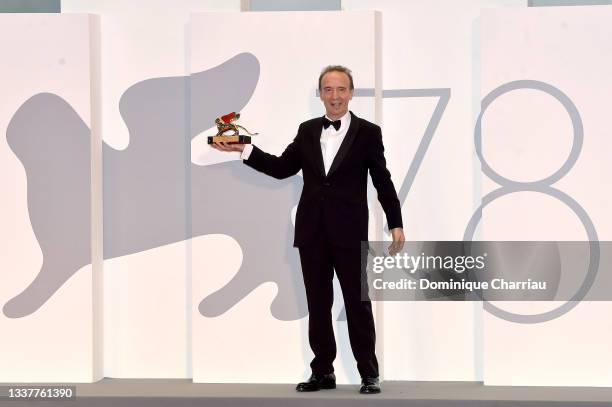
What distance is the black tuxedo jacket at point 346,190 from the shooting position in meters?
4.42

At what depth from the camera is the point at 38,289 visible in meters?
4.96

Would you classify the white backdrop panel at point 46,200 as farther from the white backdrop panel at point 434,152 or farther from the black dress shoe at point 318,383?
the white backdrop panel at point 434,152

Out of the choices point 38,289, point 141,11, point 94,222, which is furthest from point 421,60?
point 38,289

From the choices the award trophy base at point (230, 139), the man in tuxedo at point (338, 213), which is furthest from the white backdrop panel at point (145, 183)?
the man in tuxedo at point (338, 213)

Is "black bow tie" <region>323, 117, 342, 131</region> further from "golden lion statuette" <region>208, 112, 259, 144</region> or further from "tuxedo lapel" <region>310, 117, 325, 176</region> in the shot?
"golden lion statuette" <region>208, 112, 259, 144</region>

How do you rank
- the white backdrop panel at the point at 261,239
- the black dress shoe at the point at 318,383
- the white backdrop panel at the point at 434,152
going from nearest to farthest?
the black dress shoe at the point at 318,383
the white backdrop panel at the point at 261,239
the white backdrop panel at the point at 434,152

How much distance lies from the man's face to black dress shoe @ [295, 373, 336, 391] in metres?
1.40

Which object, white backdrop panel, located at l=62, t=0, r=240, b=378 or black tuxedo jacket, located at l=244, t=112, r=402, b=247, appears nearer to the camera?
black tuxedo jacket, located at l=244, t=112, r=402, b=247

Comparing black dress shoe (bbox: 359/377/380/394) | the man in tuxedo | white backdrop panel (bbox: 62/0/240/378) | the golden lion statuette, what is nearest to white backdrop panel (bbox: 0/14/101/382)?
white backdrop panel (bbox: 62/0/240/378)

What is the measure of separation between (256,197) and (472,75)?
1.43 metres

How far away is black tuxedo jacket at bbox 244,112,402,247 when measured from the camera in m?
4.42

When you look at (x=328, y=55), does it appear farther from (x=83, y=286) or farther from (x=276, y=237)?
(x=83, y=286)

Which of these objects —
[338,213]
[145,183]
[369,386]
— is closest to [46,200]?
[145,183]

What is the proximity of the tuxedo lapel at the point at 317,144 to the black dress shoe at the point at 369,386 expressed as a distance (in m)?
1.09
